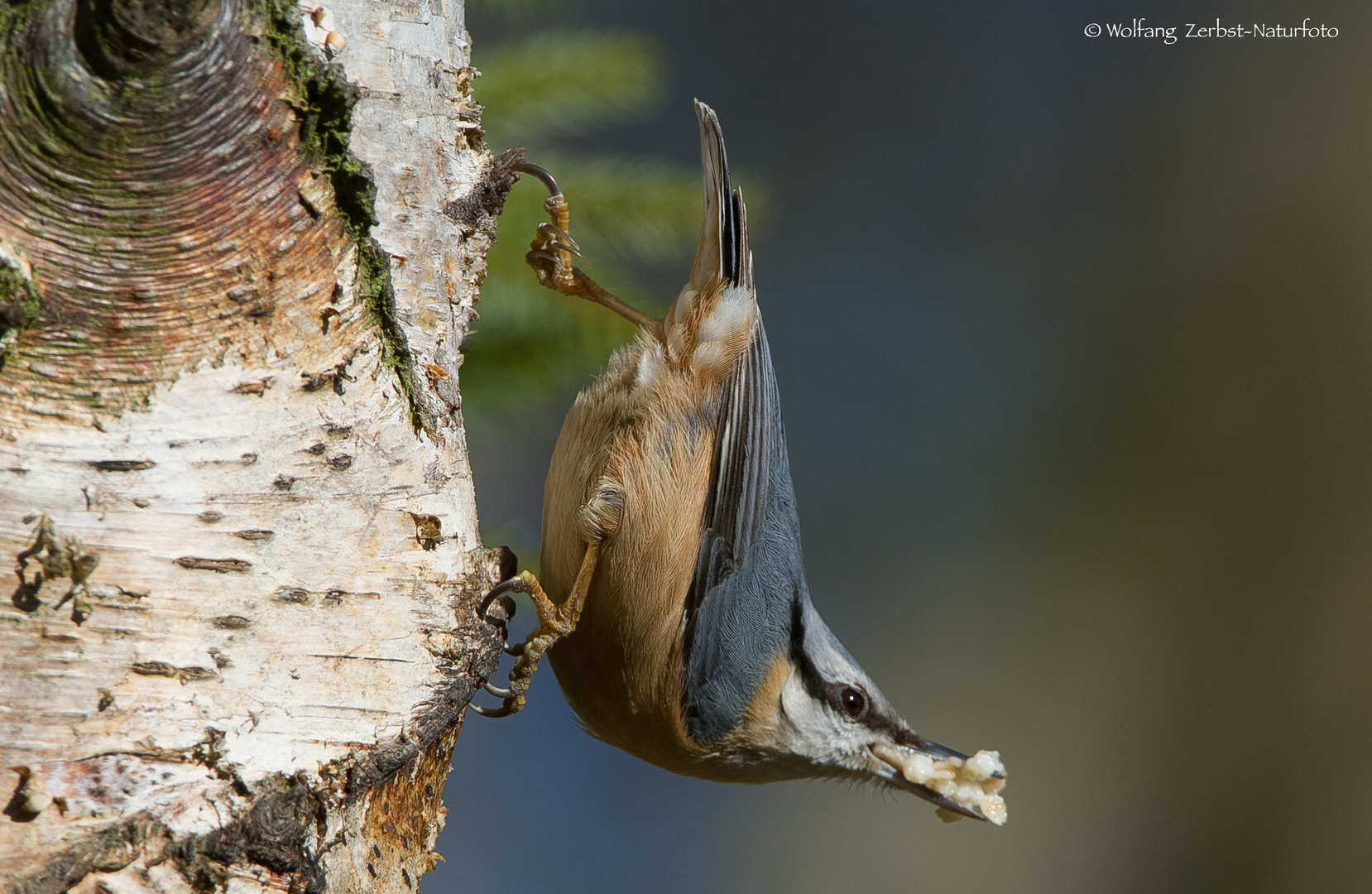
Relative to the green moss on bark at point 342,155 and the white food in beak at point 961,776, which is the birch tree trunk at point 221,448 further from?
the white food in beak at point 961,776

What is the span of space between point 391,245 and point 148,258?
0.23 meters

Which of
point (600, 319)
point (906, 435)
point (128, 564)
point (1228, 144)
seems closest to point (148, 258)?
point (128, 564)

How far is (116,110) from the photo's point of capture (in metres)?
0.67

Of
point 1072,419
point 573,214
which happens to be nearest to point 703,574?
point 573,214

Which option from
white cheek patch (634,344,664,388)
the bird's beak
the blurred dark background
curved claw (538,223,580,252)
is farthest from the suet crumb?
the blurred dark background

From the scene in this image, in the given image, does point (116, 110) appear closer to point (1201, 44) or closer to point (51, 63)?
point (51, 63)

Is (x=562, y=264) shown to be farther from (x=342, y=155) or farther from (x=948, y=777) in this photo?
(x=948, y=777)

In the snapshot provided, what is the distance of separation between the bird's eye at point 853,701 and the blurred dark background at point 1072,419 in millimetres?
1948

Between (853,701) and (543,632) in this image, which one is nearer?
(543,632)

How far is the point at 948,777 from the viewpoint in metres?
1.57

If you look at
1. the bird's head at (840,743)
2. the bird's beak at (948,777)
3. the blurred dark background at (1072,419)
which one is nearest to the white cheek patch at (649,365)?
the bird's head at (840,743)

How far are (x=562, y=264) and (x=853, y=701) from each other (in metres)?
0.84

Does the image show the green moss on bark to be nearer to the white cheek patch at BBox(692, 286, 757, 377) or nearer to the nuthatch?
the nuthatch

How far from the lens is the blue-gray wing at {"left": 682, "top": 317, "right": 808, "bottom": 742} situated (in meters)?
1.44
